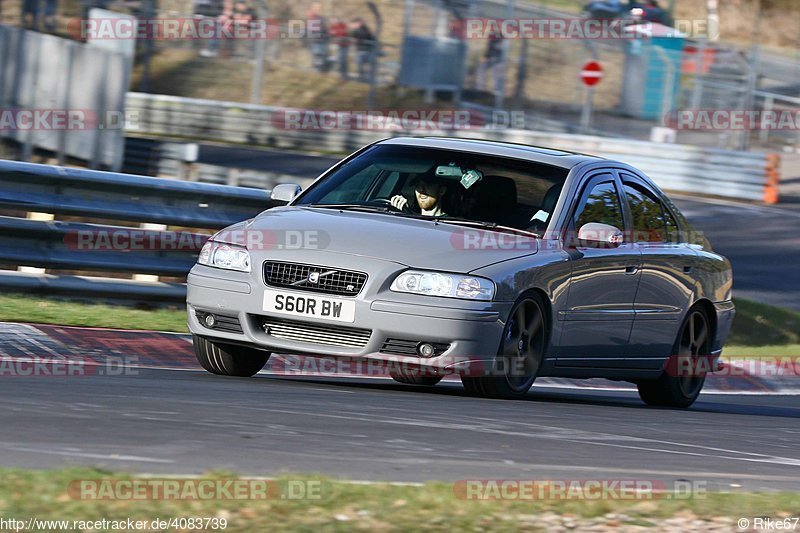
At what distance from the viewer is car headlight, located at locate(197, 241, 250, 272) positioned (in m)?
8.20

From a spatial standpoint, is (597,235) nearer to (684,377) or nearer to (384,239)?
(384,239)

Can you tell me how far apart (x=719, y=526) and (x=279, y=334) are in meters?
3.52

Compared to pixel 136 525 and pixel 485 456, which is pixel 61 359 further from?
pixel 136 525

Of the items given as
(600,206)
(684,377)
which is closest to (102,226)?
(600,206)

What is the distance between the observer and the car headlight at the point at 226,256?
820cm

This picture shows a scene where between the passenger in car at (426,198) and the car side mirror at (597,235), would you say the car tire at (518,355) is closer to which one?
the car side mirror at (597,235)

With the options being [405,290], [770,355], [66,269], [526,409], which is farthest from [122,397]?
[770,355]

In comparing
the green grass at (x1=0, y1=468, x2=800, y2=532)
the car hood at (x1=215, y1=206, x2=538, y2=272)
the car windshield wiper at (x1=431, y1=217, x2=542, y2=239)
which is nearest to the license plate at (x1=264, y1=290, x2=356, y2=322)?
the car hood at (x1=215, y1=206, x2=538, y2=272)

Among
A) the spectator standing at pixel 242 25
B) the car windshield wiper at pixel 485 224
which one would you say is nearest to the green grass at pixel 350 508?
the car windshield wiper at pixel 485 224

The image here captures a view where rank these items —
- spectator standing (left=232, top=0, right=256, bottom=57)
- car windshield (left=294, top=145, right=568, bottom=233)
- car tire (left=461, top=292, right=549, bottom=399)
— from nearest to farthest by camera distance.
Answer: car tire (left=461, top=292, right=549, bottom=399)
car windshield (left=294, top=145, right=568, bottom=233)
spectator standing (left=232, top=0, right=256, bottom=57)

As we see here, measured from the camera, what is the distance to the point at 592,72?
3031 centimetres

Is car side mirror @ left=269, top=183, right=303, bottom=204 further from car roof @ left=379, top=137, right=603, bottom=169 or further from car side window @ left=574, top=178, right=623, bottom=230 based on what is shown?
car side window @ left=574, top=178, right=623, bottom=230

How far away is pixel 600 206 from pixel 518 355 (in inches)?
59.7

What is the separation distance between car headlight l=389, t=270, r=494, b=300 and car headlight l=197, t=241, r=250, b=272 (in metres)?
0.89
